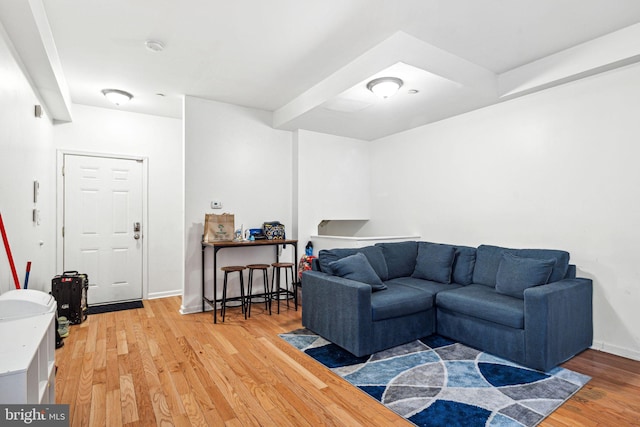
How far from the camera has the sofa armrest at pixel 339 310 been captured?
9.31 feet

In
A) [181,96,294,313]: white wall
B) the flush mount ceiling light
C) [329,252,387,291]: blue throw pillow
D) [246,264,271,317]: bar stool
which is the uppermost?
the flush mount ceiling light

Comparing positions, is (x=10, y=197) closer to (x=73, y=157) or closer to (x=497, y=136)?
(x=73, y=157)

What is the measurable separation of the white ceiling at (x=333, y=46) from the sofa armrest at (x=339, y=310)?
76.0 inches

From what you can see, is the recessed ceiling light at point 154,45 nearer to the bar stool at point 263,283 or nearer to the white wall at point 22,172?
the white wall at point 22,172

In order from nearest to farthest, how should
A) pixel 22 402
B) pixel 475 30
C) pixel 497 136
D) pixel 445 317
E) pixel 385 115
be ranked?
pixel 22 402, pixel 475 30, pixel 445 317, pixel 497 136, pixel 385 115

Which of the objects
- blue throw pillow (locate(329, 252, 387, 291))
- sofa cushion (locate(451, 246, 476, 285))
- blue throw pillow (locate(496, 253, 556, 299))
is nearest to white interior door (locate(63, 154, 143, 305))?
blue throw pillow (locate(329, 252, 387, 291))

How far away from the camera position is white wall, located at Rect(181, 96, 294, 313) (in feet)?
14.0

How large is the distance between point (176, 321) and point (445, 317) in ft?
9.73

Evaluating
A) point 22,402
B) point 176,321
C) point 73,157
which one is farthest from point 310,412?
point 73,157

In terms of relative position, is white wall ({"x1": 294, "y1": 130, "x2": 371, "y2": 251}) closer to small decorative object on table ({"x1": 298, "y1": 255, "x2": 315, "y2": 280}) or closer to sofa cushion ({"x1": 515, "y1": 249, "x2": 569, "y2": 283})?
small decorative object on table ({"x1": 298, "y1": 255, "x2": 315, "y2": 280})

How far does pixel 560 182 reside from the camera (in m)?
3.29

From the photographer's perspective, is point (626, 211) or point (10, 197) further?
point (626, 211)

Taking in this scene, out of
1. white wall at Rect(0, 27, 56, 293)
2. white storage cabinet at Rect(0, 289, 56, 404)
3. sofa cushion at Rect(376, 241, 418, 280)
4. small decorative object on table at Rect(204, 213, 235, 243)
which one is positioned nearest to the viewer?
white storage cabinet at Rect(0, 289, 56, 404)

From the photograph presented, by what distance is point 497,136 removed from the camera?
3.82 metres
